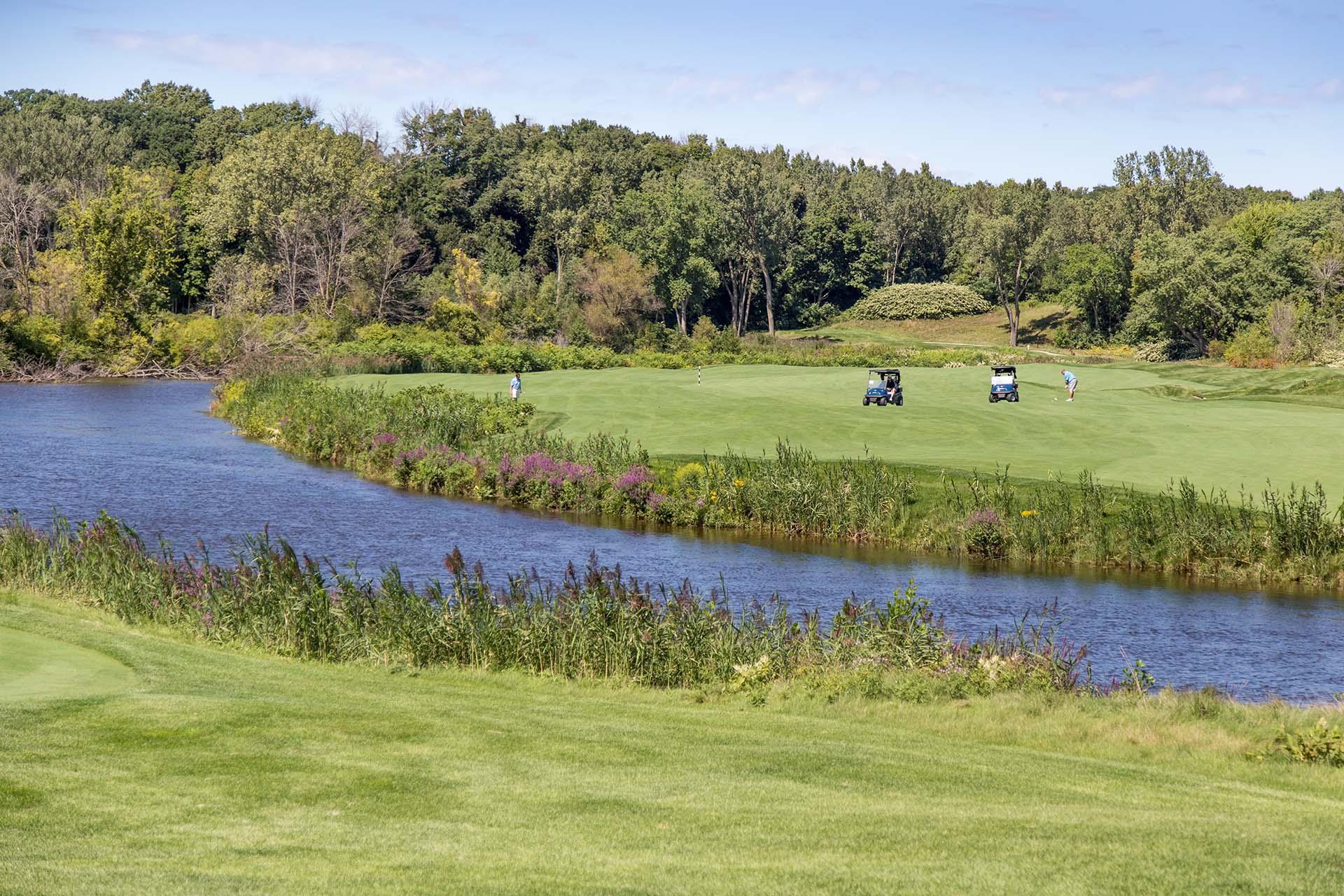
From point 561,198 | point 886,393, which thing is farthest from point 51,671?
point 561,198

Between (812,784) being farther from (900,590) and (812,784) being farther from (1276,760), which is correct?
(900,590)

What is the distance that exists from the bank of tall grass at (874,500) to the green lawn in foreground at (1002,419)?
210cm

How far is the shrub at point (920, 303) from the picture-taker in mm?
124688

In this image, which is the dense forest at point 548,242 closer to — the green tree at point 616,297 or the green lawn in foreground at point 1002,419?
the green tree at point 616,297

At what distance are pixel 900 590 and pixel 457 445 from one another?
22167 mm

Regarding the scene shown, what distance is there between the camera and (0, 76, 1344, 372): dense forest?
→ 90.8 metres

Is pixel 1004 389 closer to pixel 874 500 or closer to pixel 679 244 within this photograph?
pixel 874 500

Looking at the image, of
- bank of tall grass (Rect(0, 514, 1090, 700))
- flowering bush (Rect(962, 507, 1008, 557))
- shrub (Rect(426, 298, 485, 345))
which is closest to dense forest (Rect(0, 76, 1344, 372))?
shrub (Rect(426, 298, 485, 345))

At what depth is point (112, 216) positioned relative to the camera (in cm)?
8906

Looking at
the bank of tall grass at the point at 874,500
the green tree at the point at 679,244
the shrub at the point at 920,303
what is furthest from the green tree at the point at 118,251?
the shrub at the point at 920,303

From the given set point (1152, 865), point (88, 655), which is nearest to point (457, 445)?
point (88, 655)

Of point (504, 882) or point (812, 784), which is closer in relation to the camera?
point (504, 882)

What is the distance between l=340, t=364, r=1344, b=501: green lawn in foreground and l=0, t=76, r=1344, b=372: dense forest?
23.0m

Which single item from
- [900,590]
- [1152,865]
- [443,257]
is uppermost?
[443,257]
